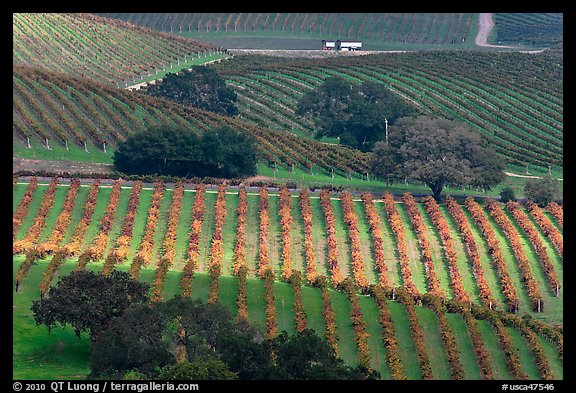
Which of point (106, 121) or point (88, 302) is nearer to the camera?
Answer: point (88, 302)

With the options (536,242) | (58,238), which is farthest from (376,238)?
(58,238)

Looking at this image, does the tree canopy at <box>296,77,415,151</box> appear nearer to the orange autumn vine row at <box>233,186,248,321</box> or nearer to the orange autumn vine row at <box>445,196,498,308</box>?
the orange autumn vine row at <box>445,196,498,308</box>

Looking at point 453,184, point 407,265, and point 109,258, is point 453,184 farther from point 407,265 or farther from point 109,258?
point 109,258

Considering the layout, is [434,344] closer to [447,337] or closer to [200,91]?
[447,337]

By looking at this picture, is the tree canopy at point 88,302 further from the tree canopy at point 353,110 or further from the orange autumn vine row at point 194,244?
the tree canopy at point 353,110
